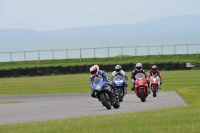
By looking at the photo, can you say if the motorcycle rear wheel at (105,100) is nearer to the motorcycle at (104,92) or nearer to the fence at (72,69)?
the motorcycle at (104,92)

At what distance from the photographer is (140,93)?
2619 cm

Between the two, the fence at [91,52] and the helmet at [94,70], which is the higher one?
the helmet at [94,70]

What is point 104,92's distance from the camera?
21.3m

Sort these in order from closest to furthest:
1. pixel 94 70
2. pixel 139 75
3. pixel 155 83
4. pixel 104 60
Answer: pixel 94 70, pixel 139 75, pixel 155 83, pixel 104 60

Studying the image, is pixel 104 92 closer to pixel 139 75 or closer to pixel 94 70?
pixel 94 70

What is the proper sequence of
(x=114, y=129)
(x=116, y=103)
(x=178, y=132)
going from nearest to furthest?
1. (x=178, y=132)
2. (x=114, y=129)
3. (x=116, y=103)

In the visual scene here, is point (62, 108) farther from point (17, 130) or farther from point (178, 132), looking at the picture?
point (178, 132)

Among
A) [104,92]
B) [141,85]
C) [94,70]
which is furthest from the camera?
[141,85]

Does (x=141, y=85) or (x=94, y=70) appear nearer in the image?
(x=94, y=70)

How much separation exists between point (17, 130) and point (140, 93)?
1245 cm

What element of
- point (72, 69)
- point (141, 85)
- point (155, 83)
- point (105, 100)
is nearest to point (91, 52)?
point (72, 69)

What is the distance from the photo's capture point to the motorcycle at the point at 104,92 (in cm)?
2098

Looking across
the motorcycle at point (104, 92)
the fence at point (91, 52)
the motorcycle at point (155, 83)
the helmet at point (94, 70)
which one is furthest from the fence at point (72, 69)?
the helmet at point (94, 70)

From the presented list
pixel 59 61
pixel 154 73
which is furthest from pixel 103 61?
pixel 154 73
